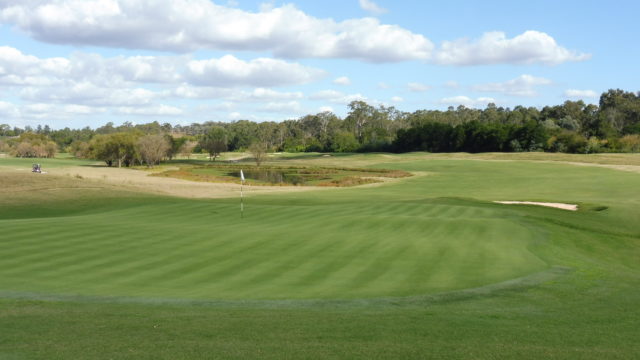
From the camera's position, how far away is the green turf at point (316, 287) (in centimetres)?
834

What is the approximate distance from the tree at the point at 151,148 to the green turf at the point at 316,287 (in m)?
87.3

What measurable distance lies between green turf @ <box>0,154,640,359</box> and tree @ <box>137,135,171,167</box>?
3436 inches

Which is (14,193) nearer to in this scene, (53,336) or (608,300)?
(53,336)

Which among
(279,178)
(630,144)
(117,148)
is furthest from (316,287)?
(630,144)

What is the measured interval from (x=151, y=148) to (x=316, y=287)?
10547 cm

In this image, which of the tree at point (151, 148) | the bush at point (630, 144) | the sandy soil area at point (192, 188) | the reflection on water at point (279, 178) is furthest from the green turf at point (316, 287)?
the bush at point (630, 144)

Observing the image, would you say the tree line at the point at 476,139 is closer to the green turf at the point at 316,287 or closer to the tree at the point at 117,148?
the tree at the point at 117,148

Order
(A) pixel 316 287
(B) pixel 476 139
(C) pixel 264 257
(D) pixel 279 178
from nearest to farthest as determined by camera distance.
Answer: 1. (A) pixel 316 287
2. (C) pixel 264 257
3. (D) pixel 279 178
4. (B) pixel 476 139

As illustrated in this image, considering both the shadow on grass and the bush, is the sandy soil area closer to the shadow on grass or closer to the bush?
the shadow on grass

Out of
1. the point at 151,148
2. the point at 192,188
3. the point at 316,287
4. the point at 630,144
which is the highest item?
the point at 151,148

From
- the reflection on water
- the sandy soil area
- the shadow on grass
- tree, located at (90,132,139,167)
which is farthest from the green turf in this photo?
tree, located at (90,132,139,167)

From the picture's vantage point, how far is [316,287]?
13492 mm

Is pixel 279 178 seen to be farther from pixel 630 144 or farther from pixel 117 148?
pixel 630 144

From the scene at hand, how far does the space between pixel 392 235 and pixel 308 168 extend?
84881 millimetres
